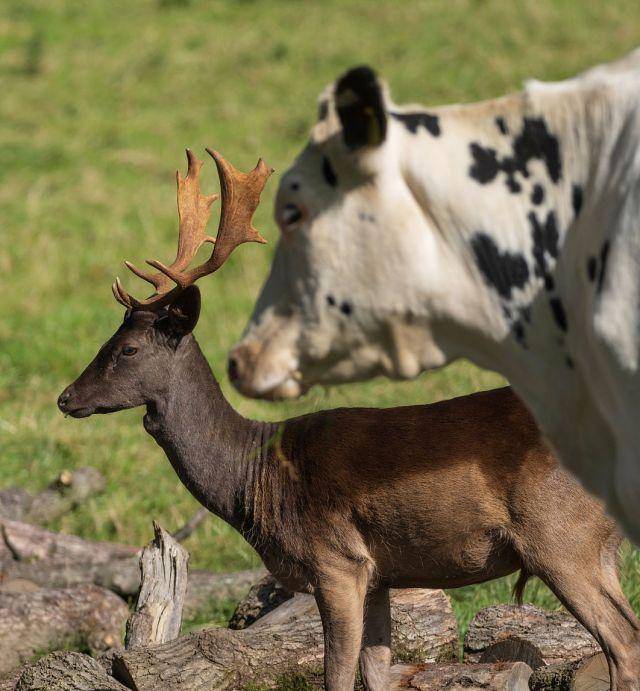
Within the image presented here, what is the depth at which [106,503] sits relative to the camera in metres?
8.31

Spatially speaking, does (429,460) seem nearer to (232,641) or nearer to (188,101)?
(232,641)

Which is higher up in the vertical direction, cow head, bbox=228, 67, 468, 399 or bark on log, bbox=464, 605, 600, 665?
cow head, bbox=228, 67, 468, 399

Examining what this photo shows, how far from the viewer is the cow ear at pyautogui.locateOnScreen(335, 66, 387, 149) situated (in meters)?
2.83

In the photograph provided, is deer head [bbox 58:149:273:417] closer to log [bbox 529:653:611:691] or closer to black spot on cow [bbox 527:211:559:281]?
log [bbox 529:653:611:691]

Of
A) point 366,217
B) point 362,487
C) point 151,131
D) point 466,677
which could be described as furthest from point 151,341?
point 151,131

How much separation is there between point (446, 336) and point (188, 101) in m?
13.4

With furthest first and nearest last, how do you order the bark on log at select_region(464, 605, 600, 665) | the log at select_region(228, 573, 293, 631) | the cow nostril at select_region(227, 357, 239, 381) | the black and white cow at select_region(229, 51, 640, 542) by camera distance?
1. the log at select_region(228, 573, 293, 631)
2. the bark on log at select_region(464, 605, 600, 665)
3. the cow nostril at select_region(227, 357, 239, 381)
4. the black and white cow at select_region(229, 51, 640, 542)

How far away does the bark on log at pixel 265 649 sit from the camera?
4938 millimetres

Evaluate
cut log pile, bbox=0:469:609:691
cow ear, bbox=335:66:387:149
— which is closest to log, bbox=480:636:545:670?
cut log pile, bbox=0:469:609:691

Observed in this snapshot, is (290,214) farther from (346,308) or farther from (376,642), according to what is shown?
(376,642)

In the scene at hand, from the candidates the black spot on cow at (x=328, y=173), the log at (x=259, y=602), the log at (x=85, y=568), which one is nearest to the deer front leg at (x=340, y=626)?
the log at (x=259, y=602)

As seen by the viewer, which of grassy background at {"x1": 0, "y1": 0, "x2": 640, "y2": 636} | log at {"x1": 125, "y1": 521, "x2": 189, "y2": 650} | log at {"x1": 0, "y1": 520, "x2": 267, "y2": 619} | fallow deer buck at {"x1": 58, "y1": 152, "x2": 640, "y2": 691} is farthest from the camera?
grassy background at {"x1": 0, "y1": 0, "x2": 640, "y2": 636}

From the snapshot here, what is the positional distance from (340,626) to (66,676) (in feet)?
3.85

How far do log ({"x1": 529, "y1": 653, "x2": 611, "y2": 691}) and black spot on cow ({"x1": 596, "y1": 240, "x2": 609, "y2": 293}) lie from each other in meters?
2.56
